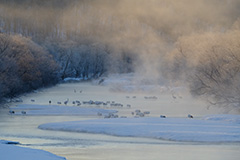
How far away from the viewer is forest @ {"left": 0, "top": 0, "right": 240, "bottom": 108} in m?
34.0

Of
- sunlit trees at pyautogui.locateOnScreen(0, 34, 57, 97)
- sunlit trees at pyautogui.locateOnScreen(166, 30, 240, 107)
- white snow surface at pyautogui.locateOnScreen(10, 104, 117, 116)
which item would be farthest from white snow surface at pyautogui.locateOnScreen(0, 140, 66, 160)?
Result: sunlit trees at pyautogui.locateOnScreen(0, 34, 57, 97)

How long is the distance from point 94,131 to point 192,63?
24730 millimetres

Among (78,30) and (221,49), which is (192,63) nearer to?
(221,49)

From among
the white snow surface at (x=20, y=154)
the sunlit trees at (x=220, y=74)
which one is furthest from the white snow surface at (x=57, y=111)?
the white snow surface at (x=20, y=154)

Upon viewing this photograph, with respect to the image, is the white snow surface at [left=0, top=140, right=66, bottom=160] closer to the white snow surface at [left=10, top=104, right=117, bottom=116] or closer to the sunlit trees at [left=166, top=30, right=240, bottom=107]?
the white snow surface at [left=10, top=104, right=117, bottom=116]

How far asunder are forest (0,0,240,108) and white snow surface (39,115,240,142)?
789 cm

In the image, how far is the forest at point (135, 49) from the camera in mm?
33969

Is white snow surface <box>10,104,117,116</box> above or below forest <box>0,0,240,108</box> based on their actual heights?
below

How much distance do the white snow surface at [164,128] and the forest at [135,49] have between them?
7.89 m

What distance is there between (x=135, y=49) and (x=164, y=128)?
97949 millimetres

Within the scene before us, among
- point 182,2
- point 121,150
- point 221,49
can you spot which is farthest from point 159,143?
point 182,2

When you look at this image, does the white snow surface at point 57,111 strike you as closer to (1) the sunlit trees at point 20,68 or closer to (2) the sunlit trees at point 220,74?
(1) the sunlit trees at point 20,68

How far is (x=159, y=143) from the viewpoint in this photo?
61.0 ft

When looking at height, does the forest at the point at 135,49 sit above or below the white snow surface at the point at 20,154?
above
